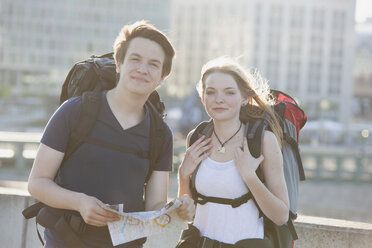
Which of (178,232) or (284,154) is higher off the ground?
(284,154)

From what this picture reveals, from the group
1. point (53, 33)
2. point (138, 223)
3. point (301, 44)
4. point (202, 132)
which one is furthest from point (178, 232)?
point (301, 44)

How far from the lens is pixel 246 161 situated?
8.30 ft

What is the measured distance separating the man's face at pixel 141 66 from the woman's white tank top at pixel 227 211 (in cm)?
59

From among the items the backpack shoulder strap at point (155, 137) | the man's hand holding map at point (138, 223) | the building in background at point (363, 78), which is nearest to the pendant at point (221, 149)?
the backpack shoulder strap at point (155, 137)

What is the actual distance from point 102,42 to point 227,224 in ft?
266

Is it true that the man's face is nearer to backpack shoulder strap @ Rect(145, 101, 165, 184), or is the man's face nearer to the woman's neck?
backpack shoulder strap @ Rect(145, 101, 165, 184)

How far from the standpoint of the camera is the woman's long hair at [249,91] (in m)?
2.66

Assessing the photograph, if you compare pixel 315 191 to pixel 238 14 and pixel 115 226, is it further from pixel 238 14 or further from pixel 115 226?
pixel 238 14

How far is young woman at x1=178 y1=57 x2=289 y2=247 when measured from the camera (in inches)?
99.1

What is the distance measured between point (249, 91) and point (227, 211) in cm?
67

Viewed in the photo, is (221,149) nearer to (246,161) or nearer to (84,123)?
(246,161)

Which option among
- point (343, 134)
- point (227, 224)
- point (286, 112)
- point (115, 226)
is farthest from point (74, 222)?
point (343, 134)

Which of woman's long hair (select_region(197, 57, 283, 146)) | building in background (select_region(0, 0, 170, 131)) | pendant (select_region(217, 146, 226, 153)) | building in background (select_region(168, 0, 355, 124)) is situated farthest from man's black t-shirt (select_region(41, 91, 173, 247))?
building in background (select_region(168, 0, 355, 124))

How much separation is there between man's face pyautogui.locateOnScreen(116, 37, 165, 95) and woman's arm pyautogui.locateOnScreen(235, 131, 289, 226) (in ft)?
2.01
